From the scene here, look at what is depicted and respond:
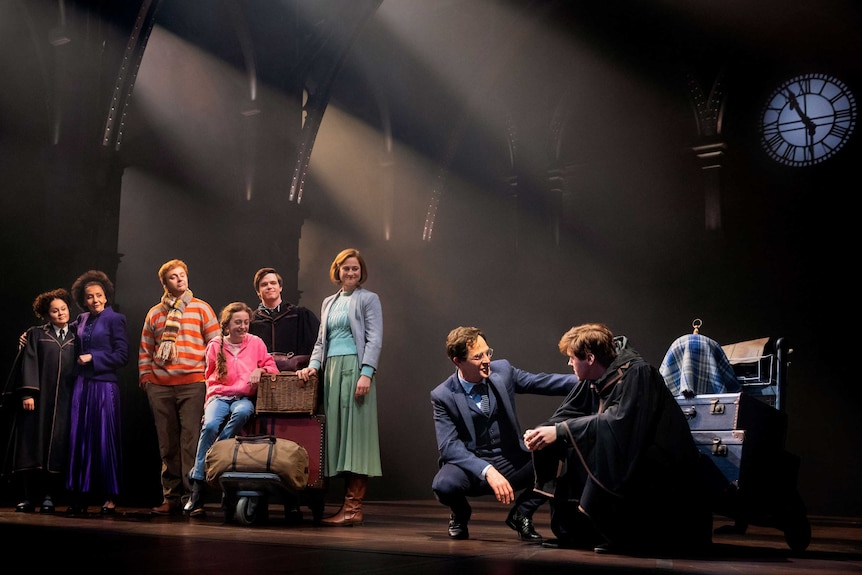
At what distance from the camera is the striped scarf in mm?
5516

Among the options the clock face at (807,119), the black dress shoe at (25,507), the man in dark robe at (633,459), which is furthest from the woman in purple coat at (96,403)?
the clock face at (807,119)

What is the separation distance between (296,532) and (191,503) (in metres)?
1.25

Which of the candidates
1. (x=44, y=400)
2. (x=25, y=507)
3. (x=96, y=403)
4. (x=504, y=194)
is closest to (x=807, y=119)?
(x=504, y=194)

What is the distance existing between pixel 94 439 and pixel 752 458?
399cm

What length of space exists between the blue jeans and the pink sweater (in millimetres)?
52

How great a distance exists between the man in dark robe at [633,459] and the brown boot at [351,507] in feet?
5.41

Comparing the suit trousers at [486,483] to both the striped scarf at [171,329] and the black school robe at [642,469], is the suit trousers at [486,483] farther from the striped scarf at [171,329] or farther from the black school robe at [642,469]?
the striped scarf at [171,329]

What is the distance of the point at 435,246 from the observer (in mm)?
11719

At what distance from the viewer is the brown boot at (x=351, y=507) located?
4.84 meters

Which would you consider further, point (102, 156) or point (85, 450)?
point (102, 156)

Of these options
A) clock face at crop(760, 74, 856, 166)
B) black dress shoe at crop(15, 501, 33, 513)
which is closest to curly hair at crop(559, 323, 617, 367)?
black dress shoe at crop(15, 501, 33, 513)

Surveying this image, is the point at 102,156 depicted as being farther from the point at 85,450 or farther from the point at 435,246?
the point at 435,246

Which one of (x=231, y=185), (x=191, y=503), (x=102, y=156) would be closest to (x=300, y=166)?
(x=231, y=185)

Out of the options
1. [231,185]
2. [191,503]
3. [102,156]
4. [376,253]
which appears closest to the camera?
[191,503]
